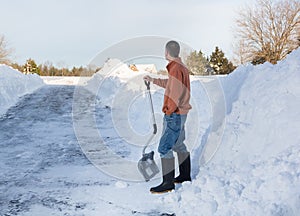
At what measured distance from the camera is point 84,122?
32.7 feet

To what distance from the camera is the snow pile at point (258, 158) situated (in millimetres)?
3439

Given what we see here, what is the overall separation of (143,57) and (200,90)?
3.45 meters

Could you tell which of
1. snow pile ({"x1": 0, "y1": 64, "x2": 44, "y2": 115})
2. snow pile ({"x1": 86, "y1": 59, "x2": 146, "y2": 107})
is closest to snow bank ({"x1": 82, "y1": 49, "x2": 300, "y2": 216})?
snow pile ({"x1": 86, "y1": 59, "x2": 146, "y2": 107})

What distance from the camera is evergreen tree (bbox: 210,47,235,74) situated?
41.5 m

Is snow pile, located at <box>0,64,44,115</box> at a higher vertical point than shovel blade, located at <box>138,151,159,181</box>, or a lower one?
higher

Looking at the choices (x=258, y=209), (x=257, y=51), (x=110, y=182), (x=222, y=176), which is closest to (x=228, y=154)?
(x=222, y=176)

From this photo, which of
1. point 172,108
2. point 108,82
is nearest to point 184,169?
point 172,108

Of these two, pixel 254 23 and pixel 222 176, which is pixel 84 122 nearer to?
pixel 222 176

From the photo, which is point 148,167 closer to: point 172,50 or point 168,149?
point 168,149

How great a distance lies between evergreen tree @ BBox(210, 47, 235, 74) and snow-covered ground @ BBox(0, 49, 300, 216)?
34689mm

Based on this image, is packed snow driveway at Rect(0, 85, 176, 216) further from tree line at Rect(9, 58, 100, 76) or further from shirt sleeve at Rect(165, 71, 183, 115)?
tree line at Rect(9, 58, 100, 76)

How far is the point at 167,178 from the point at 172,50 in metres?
1.66

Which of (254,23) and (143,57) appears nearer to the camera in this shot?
(143,57)

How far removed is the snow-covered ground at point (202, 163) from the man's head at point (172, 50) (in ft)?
5.00
